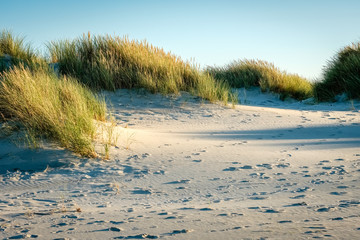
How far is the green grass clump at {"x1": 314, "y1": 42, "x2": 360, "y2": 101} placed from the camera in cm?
1071

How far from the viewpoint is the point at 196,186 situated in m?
3.57

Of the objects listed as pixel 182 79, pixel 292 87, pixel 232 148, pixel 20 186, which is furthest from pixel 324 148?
pixel 292 87

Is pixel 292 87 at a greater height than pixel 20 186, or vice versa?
pixel 292 87

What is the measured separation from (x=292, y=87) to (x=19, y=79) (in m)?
9.37

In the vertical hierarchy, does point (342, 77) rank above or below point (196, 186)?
above

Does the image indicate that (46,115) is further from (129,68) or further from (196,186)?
(129,68)

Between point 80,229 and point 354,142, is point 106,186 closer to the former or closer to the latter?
point 80,229

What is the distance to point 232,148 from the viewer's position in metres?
5.13

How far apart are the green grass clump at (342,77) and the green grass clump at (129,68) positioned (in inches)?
135

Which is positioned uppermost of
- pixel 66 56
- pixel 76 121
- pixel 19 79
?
pixel 66 56

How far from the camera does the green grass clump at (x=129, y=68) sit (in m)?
9.06

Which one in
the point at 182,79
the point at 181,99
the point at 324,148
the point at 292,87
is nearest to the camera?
the point at 324,148

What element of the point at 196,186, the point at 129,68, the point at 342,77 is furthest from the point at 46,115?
the point at 342,77

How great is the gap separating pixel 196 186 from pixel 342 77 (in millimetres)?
8877
